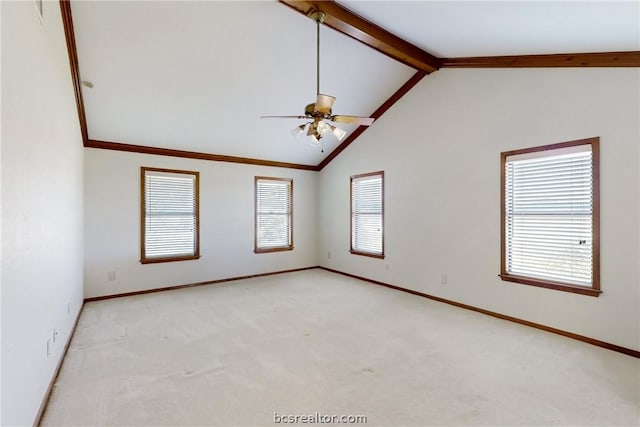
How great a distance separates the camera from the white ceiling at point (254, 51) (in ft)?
9.28

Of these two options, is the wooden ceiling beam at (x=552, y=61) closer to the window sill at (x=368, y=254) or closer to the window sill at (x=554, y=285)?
the window sill at (x=554, y=285)

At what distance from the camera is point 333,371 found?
9.11 ft

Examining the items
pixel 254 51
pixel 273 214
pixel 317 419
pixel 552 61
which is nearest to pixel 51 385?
pixel 317 419

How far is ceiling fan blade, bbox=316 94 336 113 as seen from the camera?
9.71ft

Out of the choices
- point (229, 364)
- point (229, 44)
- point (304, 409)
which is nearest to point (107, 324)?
point (229, 364)

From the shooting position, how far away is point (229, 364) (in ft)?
9.58

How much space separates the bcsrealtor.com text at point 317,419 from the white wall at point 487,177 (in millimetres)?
2826

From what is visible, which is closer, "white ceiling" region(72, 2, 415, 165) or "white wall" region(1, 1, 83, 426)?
"white wall" region(1, 1, 83, 426)

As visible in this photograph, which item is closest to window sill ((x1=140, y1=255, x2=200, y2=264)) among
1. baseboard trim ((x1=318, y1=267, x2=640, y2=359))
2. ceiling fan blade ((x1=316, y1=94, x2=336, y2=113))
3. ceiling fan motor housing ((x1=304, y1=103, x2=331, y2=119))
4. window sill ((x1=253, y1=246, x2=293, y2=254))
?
window sill ((x1=253, y1=246, x2=293, y2=254))

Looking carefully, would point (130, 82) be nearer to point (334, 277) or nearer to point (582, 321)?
point (334, 277)

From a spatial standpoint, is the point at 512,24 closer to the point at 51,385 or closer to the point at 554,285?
the point at 554,285

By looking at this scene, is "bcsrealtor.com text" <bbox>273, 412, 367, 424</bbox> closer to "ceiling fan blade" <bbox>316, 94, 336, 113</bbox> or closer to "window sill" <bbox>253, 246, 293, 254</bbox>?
"ceiling fan blade" <bbox>316, 94, 336, 113</bbox>

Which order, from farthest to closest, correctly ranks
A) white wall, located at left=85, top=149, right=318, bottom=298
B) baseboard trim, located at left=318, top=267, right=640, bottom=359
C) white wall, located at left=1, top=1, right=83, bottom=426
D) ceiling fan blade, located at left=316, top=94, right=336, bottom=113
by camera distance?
white wall, located at left=85, top=149, right=318, bottom=298 < baseboard trim, located at left=318, top=267, right=640, bottom=359 < ceiling fan blade, located at left=316, top=94, right=336, bottom=113 < white wall, located at left=1, top=1, right=83, bottom=426

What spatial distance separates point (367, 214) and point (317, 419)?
4438 mm
